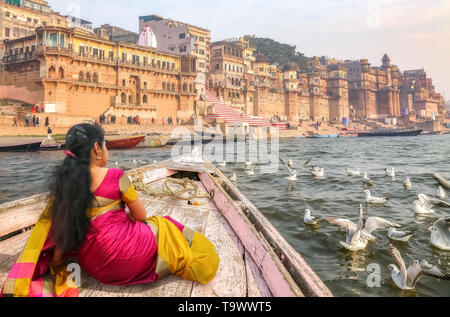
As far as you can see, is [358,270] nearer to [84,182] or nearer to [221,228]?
[221,228]

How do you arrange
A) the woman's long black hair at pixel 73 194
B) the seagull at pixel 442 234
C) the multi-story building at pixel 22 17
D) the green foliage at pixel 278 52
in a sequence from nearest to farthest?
the woman's long black hair at pixel 73 194 < the seagull at pixel 442 234 < the multi-story building at pixel 22 17 < the green foliage at pixel 278 52

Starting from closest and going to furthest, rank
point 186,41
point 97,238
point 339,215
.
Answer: point 97,238 < point 339,215 < point 186,41

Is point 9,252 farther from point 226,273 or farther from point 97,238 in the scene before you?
point 226,273

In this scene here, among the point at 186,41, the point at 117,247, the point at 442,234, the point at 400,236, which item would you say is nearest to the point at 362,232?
the point at 400,236

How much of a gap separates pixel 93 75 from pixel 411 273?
36806 millimetres

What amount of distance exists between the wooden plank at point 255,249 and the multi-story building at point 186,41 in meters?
42.9

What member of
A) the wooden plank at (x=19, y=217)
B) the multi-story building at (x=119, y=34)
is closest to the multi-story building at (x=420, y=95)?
the multi-story building at (x=119, y=34)

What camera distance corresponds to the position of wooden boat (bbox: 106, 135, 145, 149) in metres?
24.7

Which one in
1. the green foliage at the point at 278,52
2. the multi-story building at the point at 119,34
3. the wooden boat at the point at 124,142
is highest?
the green foliage at the point at 278,52

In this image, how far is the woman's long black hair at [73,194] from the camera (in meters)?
1.95

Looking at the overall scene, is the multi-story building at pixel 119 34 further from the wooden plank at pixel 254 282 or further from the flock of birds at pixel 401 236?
the wooden plank at pixel 254 282

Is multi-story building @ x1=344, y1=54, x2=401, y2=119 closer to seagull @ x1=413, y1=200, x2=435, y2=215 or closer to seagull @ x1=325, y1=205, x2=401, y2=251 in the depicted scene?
seagull @ x1=413, y1=200, x2=435, y2=215

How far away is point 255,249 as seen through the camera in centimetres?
273

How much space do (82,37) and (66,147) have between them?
119 ft
